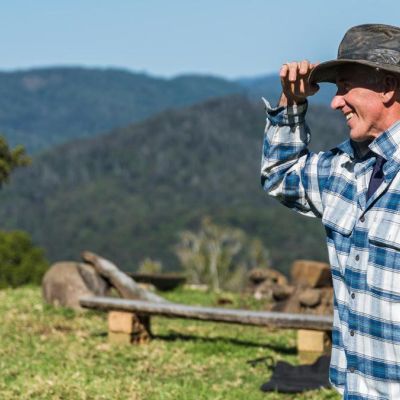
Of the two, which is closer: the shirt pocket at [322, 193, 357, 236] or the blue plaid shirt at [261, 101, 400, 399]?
the blue plaid shirt at [261, 101, 400, 399]

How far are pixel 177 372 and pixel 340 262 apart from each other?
20.0 ft

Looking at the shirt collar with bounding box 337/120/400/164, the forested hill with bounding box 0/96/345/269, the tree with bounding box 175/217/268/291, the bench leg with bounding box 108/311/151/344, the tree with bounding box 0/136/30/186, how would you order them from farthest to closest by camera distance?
the forested hill with bounding box 0/96/345/269, the tree with bounding box 175/217/268/291, the tree with bounding box 0/136/30/186, the bench leg with bounding box 108/311/151/344, the shirt collar with bounding box 337/120/400/164

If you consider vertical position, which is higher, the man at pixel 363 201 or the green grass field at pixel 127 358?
the man at pixel 363 201

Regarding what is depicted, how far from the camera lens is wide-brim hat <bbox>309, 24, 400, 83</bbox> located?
3270 mm

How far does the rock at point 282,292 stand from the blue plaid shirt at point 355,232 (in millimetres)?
10061

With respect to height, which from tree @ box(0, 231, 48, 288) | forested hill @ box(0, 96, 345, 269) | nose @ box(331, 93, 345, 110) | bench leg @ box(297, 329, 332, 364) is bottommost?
forested hill @ box(0, 96, 345, 269)

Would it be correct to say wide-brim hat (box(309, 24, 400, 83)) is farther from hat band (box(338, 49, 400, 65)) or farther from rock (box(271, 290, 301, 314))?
rock (box(271, 290, 301, 314))

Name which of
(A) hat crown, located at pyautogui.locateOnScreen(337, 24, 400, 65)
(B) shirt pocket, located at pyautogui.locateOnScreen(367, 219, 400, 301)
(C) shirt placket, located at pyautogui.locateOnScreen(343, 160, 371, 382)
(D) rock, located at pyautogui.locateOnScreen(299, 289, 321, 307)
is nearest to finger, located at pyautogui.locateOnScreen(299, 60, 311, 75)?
(A) hat crown, located at pyautogui.locateOnScreen(337, 24, 400, 65)

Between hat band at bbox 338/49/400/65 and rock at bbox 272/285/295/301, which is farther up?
hat band at bbox 338/49/400/65

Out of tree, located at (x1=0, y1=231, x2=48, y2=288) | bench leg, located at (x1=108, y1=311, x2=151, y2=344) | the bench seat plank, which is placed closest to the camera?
the bench seat plank

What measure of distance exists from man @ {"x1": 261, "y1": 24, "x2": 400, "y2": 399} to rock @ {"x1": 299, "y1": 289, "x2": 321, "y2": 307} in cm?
906

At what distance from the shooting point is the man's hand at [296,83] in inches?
140

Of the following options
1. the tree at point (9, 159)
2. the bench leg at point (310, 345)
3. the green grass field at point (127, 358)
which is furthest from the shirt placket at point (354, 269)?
the tree at point (9, 159)

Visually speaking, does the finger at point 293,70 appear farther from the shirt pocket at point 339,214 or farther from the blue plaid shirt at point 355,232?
the shirt pocket at point 339,214
